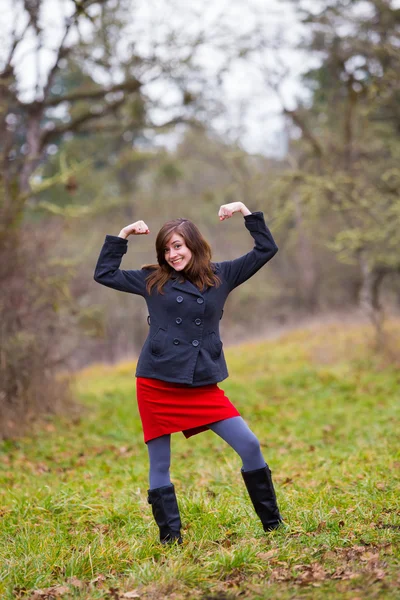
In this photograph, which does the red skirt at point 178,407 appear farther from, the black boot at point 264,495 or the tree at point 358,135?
the tree at point 358,135

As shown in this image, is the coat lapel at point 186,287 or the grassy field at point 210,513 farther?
the coat lapel at point 186,287

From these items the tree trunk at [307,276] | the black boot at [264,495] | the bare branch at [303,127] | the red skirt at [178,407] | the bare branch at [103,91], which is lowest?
the black boot at [264,495]

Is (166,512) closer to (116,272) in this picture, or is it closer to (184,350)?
(184,350)

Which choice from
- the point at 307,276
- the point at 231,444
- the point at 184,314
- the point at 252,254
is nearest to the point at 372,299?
the point at 307,276

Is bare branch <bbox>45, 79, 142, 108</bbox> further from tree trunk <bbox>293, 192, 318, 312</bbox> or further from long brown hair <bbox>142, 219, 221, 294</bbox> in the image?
tree trunk <bbox>293, 192, 318, 312</bbox>

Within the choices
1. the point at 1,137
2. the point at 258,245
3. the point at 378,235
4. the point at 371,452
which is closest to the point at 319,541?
the point at 258,245

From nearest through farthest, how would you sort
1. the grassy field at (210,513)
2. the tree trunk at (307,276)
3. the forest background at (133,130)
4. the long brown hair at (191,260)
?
the grassy field at (210,513) < the long brown hair at (191,260) < the forest background at (133,130) < the tree trunk at (307,276)

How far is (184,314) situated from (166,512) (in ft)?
4.16

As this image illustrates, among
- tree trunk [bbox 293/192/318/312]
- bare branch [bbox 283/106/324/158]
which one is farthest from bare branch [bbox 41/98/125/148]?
tree trunk [bbox 293/192/318/312]

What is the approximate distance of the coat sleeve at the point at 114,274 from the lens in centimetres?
411

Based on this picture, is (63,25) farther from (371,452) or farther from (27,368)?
(371,452)

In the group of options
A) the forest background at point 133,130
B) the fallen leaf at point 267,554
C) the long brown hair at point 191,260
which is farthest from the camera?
the forest background at point 133,130

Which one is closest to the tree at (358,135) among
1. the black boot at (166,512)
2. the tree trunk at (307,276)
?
the black boot at (166,512)

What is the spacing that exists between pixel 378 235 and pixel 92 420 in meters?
6.25
